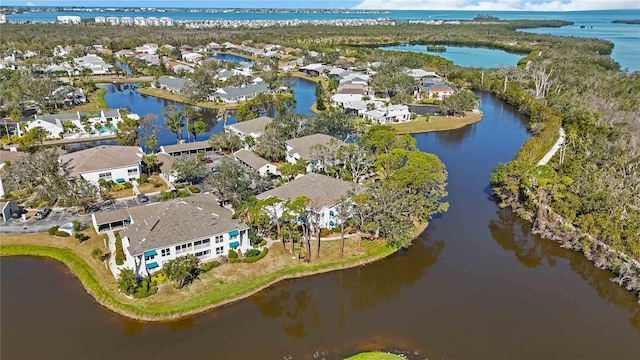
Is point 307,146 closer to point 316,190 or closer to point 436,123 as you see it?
point 316,190

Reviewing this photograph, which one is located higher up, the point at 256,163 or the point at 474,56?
the point at 474,56

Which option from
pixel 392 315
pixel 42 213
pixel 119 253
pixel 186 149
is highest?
pixel 186 149

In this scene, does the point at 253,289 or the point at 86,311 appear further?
the point at 253,289

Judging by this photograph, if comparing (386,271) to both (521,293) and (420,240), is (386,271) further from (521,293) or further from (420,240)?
(521,293)

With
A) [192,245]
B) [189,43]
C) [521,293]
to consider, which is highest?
[189,43]

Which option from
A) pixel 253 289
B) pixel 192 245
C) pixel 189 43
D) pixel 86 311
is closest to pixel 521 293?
pixel 253 289

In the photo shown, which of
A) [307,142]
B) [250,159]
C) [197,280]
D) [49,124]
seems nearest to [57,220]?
[197,280]

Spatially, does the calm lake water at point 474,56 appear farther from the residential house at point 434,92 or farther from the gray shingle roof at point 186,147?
the gray shingle roof at point 186,147
